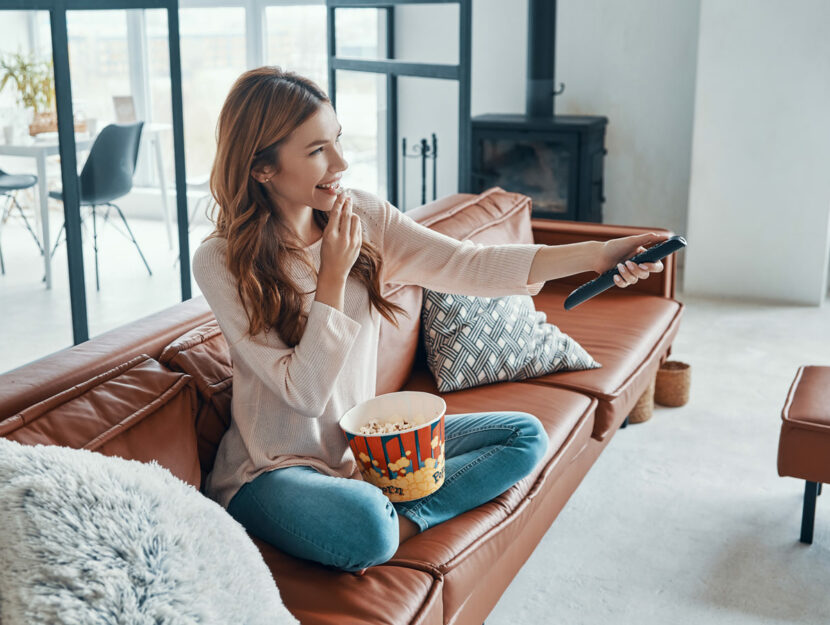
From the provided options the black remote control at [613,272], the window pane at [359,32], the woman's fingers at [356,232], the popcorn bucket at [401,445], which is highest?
the window pane at [359,32]

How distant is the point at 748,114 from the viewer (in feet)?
13.8

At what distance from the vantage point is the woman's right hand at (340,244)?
1516mm

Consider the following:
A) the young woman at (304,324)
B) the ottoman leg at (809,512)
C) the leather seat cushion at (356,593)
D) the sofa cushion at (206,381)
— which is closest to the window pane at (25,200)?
the sofa cushion at (206,381)

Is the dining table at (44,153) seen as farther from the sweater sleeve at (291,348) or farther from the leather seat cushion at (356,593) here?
the leather seat cushion at (356,593)

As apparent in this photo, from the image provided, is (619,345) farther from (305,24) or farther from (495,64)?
(305,24)

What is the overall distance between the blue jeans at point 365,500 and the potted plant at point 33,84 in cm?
153

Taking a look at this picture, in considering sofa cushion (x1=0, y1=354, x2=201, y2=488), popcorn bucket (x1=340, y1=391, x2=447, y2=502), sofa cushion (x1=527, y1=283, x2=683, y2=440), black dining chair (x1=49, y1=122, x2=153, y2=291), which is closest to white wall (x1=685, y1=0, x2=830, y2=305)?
sofa cushion (x1=527, y1=283, x2=683, y2=440)

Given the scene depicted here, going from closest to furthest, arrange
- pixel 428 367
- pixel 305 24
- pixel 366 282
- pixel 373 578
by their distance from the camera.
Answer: pixel 373 578, pixel 366 282, pixel 428 367, pixel 305 24

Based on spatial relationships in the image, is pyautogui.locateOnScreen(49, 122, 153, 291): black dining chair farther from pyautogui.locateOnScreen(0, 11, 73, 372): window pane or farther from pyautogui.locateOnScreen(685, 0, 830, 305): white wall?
pyautogui.locateOnScreen(685, 0, 830, 305): white wall

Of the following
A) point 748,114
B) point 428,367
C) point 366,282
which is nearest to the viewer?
point 366,282

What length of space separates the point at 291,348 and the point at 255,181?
31 cm

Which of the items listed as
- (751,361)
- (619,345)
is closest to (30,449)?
(619,345)

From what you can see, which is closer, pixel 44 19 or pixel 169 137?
pixel 44 19

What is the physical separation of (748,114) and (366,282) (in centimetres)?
311
